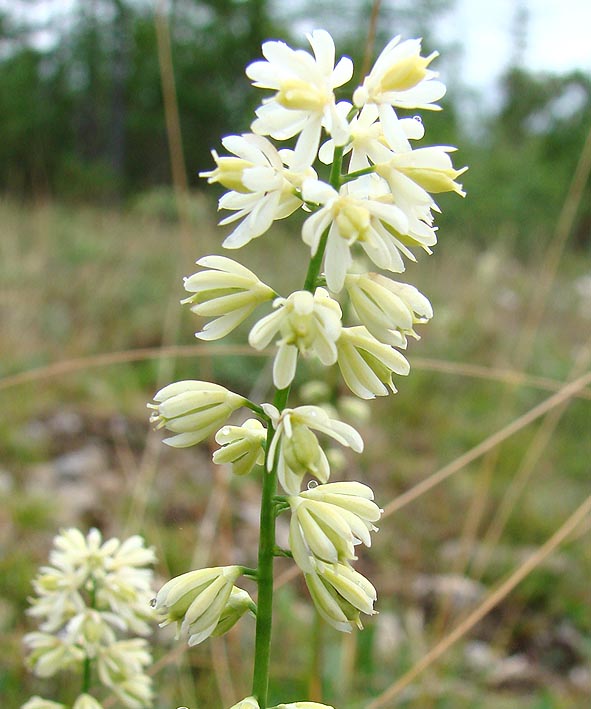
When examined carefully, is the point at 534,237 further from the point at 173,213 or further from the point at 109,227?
the point at 109,227

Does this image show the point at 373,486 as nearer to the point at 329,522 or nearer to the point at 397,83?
the point at 329,522

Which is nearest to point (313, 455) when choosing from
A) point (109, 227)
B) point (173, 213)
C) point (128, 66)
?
point (109, 227)

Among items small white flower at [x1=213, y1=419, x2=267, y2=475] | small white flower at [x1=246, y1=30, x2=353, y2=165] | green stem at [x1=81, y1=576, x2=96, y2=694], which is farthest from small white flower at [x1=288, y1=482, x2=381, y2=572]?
green stem at [x1=81, y1=576, x2=96, y2=694]

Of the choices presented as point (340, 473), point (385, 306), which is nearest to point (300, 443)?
point (385, 306)

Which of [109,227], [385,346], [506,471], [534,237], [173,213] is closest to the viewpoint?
[385,346]

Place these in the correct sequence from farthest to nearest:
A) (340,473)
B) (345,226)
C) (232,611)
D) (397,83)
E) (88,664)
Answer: (340,473)
(88,664)
(232,611)
(397,83)
(345,226)

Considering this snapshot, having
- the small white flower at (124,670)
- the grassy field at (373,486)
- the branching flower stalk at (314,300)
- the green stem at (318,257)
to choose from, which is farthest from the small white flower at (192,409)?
the grassy field at (373,486)

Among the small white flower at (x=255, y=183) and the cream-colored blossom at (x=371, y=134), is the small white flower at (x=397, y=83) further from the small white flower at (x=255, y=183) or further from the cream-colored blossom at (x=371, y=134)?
the small white flower at (x=255, y=183)
